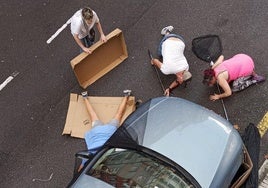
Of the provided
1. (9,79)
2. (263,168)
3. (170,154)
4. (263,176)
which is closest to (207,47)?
(263,168)

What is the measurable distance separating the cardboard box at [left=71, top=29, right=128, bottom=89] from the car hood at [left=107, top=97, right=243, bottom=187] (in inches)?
51.1

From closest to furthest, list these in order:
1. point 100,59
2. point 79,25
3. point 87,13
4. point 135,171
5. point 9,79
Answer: point 135,171 < point 87,13 < point 79,25 < point 100,59 < point 9,79

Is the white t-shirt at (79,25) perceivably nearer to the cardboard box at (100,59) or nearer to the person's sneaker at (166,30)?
the cardboard box at (100,59)

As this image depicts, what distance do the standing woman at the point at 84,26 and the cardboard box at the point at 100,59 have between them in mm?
127

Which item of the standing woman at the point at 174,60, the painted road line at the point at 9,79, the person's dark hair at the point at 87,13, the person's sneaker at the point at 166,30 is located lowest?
the standing woman at the point at 174,60

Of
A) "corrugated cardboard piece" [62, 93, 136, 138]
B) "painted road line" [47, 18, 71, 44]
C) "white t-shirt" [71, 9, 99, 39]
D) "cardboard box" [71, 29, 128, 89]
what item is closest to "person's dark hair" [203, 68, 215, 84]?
"corrugated cardboard piece" [62, 93, 136, 138]

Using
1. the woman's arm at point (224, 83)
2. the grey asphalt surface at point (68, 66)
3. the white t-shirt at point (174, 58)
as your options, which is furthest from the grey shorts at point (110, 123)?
the woman's arm at point (224, 83)

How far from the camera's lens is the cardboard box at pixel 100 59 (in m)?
5.83

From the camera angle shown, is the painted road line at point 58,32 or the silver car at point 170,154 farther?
the painted road line at point 58,32

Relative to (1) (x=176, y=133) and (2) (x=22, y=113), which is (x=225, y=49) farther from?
(2) (x=22, y=113)

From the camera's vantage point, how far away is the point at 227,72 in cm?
569

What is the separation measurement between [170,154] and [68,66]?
2.54 metres

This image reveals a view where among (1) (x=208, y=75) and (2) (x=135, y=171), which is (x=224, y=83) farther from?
(2) (x=135, y=171)

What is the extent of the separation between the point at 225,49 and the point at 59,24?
2.57 meters
